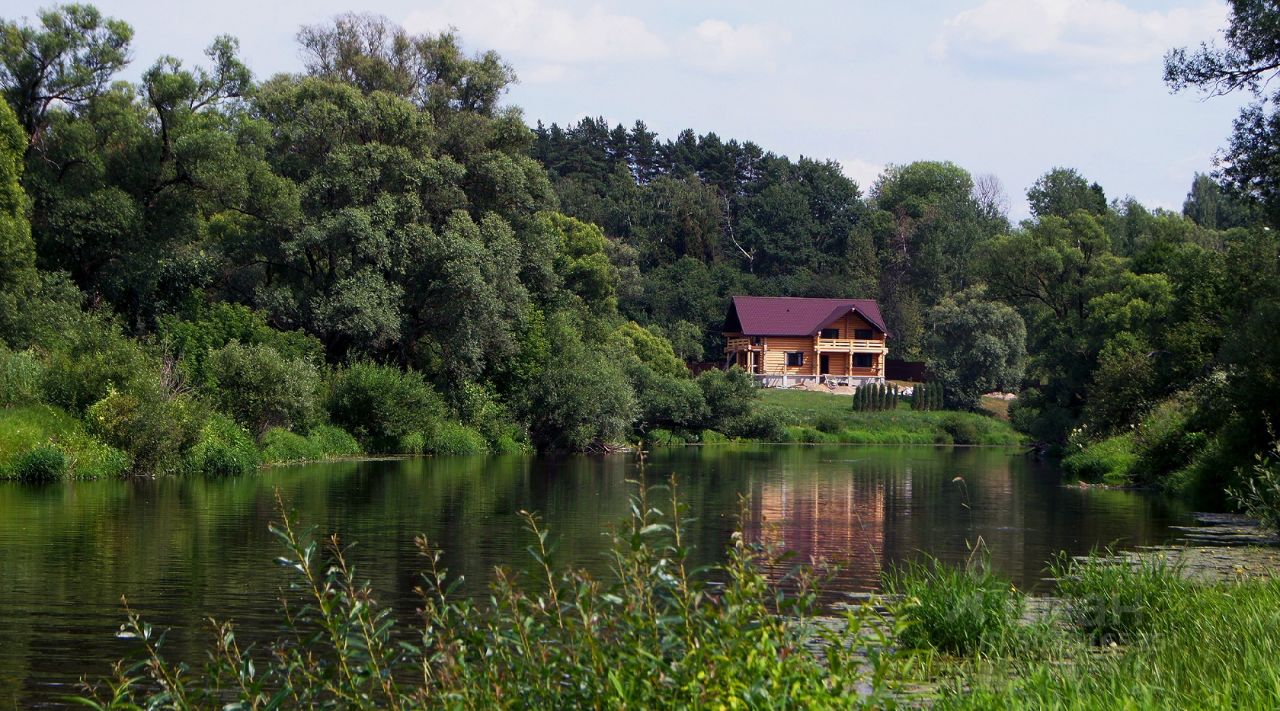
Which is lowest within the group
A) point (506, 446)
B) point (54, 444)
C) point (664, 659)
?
point (506, 446)

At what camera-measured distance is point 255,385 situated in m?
38.9

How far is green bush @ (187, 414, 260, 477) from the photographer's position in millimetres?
35250

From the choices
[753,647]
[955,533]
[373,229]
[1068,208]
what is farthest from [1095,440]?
[1068,208]

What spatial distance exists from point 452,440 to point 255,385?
11178 mm

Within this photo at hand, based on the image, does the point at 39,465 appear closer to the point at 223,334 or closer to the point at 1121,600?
the point at 223,334

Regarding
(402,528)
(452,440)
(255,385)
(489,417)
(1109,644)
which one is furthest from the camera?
(489,417)

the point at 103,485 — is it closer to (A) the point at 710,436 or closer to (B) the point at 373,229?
(B) the point at 373,229

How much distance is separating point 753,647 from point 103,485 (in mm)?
27134

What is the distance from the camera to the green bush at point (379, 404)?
149ft

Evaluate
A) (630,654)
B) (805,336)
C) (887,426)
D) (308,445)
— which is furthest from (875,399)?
(630,654)

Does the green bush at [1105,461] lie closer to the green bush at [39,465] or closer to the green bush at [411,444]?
the green bush at [411,444]

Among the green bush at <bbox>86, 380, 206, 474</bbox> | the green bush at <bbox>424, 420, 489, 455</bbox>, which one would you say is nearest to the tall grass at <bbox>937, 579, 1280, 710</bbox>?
the green bush at <bbox>86, 380, 206, 474</bbox>

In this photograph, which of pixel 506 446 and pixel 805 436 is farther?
pixel 805 436

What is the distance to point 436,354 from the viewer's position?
50.3 metres
